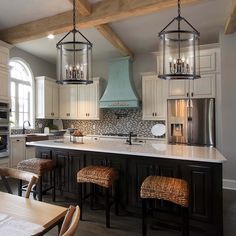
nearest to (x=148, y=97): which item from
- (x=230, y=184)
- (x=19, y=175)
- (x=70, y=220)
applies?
(x=230, y=184)

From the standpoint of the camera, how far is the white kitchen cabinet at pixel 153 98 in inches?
205

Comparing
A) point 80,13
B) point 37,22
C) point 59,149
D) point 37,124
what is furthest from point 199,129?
point 37,124

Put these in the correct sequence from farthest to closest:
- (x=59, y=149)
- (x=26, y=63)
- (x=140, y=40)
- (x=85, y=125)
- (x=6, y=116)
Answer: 1. (x=85, y=125)
2. (x=26, y=63)
3. (x=140, y=40)
4. (x=6, y=116)
5. (x=59, y=149)

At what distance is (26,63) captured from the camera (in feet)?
18.6

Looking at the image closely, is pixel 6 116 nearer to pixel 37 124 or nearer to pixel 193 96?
pixel 37 124

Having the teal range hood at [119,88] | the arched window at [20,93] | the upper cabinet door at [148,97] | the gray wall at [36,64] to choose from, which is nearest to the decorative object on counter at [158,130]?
the upper cabinet door at [148,97]

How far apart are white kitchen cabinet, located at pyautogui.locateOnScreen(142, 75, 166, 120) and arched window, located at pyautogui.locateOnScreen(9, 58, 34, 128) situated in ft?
10.5

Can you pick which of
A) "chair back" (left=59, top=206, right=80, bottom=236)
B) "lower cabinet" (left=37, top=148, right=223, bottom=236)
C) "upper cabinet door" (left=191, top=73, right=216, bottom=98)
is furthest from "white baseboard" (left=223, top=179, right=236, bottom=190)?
"chair back" (left=59, top=206, right=80, bottom=236)

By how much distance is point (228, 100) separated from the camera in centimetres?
421

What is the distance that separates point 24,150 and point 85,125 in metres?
2.04

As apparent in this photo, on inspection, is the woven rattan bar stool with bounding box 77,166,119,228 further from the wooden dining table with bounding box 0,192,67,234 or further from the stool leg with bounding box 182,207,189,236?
the wooden dining table with bounding box 0,192,67,234

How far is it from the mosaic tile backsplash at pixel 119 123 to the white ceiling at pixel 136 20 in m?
1.83

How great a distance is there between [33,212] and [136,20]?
379cm

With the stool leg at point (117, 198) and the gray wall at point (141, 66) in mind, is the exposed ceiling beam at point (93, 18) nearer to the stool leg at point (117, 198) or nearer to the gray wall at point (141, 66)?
the gray wall at point (141, 66)
